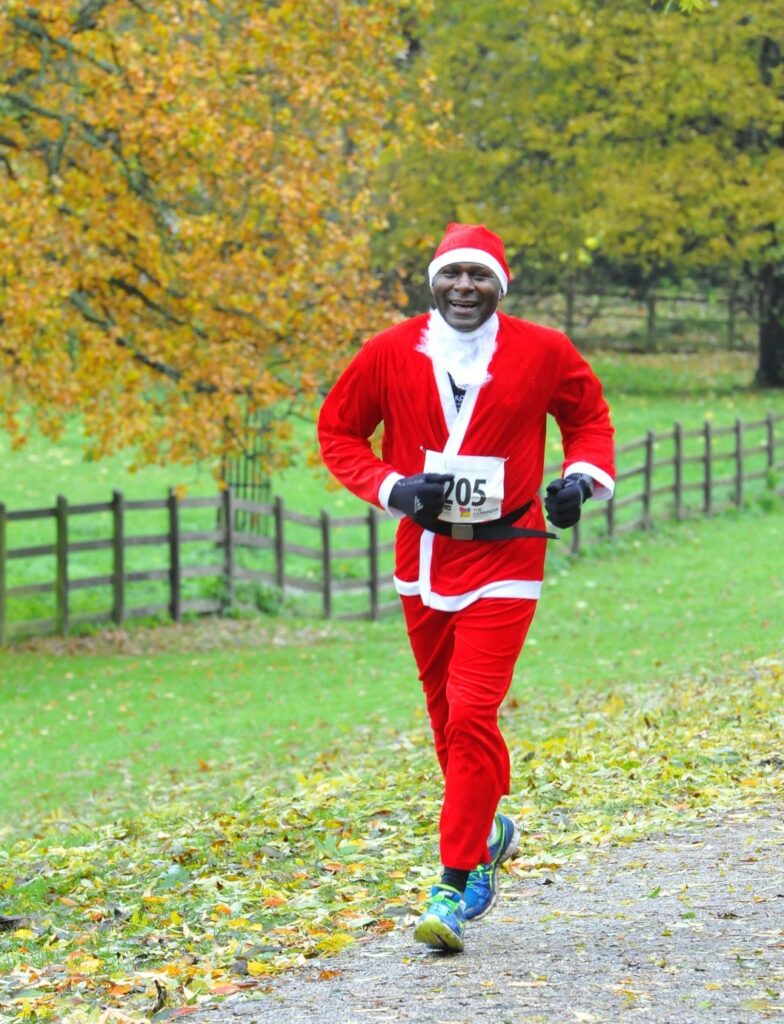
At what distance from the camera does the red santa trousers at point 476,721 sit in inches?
211

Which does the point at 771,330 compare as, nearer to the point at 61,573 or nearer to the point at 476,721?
the point at 61,573

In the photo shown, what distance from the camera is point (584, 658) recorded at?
53.3 feet

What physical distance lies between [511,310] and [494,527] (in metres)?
36.0

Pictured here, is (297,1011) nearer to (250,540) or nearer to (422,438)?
(422,438)

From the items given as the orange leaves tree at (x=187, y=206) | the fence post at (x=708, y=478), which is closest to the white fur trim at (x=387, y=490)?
the orange leaves tree at (x=187, y=206)

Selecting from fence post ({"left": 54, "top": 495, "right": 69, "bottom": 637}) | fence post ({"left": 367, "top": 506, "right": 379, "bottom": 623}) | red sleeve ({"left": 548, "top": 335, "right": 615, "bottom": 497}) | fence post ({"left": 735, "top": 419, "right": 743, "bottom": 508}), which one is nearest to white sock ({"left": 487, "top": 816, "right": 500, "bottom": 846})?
red sleeve ({"left": 548, "top": 335, "right": 615, "bottom": 497})

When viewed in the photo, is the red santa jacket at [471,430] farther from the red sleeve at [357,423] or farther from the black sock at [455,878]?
the black sock at [455,878]

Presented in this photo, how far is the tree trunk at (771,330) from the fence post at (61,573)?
67.0 feet

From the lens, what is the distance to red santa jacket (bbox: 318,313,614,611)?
548cm

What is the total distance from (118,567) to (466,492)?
13.5m

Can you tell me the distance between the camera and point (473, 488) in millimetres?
5402

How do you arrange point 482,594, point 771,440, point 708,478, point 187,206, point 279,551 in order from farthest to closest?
point 771,440 < point 708,478 < point 279,551 < point 187,206 < point 482,594

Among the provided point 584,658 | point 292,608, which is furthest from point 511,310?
point 584,658

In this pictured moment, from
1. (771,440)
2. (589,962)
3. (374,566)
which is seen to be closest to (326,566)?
(374,566)
